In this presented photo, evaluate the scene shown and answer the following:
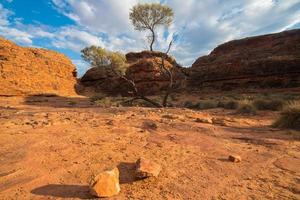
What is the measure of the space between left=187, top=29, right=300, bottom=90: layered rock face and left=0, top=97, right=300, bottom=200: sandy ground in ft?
70.0

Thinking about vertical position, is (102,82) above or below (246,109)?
above

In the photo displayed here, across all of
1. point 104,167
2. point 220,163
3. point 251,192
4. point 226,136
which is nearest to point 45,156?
point 104,167

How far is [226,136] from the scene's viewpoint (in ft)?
22.3

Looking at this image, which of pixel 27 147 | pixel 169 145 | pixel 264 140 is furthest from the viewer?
pixel 264 140

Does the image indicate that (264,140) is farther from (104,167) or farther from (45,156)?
(45,156)

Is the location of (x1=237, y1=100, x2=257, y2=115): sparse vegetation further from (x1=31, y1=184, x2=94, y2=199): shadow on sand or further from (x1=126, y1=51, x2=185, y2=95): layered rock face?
(x1=126, y1=51, x2=185, y2=95): layered rock face

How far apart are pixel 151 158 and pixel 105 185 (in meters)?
1.51

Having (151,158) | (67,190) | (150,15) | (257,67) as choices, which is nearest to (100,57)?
(150,15)

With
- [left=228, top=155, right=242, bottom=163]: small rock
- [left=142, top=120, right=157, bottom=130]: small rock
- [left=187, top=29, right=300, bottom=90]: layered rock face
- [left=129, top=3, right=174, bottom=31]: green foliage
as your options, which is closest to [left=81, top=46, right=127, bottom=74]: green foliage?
[left=129, top=3, right=174, bottom=31]: green foliage

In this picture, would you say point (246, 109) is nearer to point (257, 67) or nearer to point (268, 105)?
point (268, 105)

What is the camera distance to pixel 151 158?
15.4 ft

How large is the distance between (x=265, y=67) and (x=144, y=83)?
13388 mm

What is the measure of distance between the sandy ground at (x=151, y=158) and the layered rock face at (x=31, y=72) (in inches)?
582

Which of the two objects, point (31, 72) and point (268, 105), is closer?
point (268, 105)
